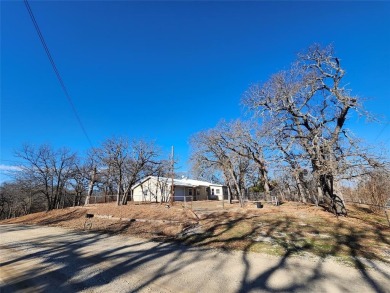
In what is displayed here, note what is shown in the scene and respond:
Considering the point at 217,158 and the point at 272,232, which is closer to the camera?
the point at 272,232

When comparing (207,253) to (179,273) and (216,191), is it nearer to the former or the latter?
(179,273)

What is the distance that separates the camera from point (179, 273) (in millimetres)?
6023

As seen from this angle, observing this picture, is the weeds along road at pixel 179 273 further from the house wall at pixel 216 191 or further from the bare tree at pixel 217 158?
the house wall at pixel 216 191

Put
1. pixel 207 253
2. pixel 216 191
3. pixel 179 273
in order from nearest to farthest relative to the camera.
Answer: pixel 179 273 < pixel 207 253 < pixel 216 191

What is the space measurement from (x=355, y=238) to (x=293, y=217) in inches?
172

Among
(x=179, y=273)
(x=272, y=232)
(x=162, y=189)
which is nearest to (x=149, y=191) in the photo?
(x=162, y=189)

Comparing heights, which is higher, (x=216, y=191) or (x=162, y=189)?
(x=216, y=191)

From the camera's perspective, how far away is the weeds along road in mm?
5094

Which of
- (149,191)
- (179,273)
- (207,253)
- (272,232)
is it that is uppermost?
(149,191)

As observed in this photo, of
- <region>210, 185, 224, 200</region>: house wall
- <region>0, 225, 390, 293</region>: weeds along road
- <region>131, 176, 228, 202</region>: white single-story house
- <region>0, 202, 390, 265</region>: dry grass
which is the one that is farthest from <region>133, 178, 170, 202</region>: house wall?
<region>0, 225, 390, 293</region>: weeds along road

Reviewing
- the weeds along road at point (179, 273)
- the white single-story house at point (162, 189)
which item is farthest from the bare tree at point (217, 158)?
the weeds along road at point (179, 273)

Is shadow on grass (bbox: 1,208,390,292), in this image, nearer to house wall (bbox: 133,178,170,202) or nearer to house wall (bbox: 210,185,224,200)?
house wall (bbox: 133,178,170,202)

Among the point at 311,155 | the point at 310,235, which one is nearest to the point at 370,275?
the point at 310,235

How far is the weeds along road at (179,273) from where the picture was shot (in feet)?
16.7
